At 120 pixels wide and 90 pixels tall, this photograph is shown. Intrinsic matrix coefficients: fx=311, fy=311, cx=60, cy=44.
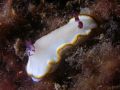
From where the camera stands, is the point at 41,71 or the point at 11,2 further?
the point at 11,2

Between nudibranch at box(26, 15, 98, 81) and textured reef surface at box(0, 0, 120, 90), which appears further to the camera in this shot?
nudibranch at box(26, 15, 98, 81)

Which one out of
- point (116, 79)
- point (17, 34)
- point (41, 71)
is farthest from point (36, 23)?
point (116, 79)

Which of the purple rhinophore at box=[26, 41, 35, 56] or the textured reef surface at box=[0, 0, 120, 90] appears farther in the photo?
the purple rhinophore at box=[26, 41, 35, 56]

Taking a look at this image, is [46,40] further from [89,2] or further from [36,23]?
[89,2]

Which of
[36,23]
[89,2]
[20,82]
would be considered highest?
[89,2]

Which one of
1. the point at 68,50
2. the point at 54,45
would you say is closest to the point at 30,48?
the point at 54,45

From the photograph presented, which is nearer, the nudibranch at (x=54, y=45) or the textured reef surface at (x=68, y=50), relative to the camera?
the textured reef surface at (x=68, y=50)

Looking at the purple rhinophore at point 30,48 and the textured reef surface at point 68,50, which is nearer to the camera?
the textured reef surface at point 68,50

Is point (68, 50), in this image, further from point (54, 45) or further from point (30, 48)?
point (30, 48)
